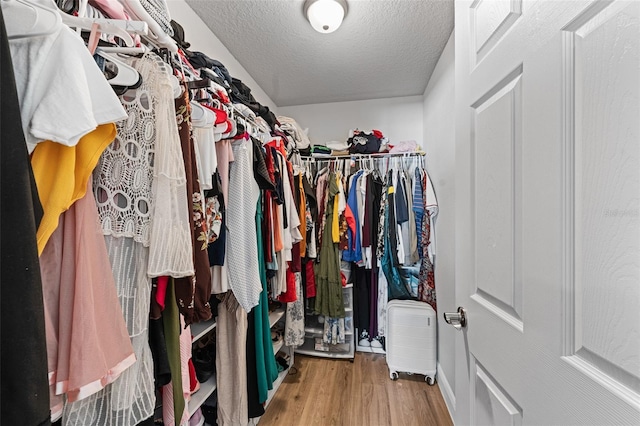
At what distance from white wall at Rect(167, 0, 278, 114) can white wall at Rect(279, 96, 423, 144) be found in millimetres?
868

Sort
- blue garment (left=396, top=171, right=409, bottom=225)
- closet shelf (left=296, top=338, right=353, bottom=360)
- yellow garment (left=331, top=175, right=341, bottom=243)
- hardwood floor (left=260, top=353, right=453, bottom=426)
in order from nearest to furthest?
hardwood floor (left=260, top=353, right=453, bottom=426) → blue garment (left=396, top=171, right=409, bottom=225) → yellow garment (left=331, top=175, right=341, bottom=243) → closet shelf (left=296, top=338, right=353, bottom=360)

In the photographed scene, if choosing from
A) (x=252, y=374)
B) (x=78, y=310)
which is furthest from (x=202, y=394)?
(x=78, y=310)

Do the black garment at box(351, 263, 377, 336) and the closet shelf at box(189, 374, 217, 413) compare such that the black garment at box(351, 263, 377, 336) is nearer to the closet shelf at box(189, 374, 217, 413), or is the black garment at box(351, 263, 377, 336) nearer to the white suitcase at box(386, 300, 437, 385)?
the white suitcase at box(386, 300, 437, 385)

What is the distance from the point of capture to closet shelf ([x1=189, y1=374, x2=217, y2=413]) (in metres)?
1.12

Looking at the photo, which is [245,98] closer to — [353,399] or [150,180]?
[150,180]

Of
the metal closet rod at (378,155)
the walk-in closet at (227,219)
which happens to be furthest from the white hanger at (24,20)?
the metal closet rod at (378,155)

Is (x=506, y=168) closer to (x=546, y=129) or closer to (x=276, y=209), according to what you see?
(x=546, y=129)

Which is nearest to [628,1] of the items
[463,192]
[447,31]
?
[463,192]

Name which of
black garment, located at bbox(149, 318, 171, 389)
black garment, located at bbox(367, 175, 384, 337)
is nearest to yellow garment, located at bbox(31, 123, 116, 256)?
black garment, located at bbox(149, 318, 171, 389)

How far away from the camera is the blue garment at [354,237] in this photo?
225 cm

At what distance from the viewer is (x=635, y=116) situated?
337mm

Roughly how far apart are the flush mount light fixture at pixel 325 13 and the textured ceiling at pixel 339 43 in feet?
0.21

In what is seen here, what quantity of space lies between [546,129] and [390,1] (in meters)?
1.42

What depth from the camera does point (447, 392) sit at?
180 cm
